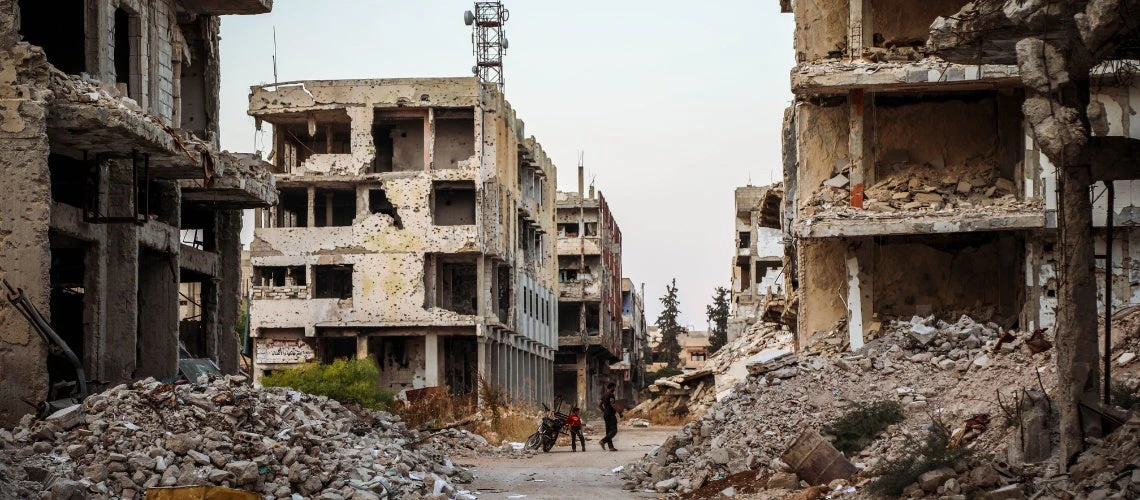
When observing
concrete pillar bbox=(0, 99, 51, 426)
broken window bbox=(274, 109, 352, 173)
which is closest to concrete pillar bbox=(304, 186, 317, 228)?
broken window bbox=(274, 109, 352, 173)

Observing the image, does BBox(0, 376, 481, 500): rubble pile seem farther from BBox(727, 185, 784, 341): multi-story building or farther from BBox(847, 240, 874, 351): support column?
BBox(727, 185, 784, 341): multi-story building

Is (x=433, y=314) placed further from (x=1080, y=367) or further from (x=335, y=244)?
(x=1080, y=367)

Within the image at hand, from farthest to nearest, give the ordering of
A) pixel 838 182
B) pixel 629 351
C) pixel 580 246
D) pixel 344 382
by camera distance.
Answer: pixel 629 351, pixel 580 246, pixel 344 382, pixel 838 182

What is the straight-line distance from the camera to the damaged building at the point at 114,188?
19.2 metres

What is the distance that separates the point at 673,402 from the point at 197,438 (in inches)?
1632

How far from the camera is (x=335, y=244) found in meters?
52.3

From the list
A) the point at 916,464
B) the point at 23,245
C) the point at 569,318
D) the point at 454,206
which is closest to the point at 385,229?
the point at 454,206

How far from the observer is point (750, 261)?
77875 millimetres

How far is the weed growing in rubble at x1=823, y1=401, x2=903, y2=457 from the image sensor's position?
19516 millimetres

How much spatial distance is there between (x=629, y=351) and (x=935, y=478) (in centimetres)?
8573

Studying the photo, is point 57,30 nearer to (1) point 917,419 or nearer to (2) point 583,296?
(1) point 917,419

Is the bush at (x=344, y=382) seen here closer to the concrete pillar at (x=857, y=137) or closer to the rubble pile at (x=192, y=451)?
the concrete pillar at (x=857, y=137)

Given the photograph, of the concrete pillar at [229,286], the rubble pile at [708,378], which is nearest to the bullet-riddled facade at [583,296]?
the rubble pile at [708,378]

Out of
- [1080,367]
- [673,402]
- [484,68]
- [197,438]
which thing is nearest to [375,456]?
[197,438]
